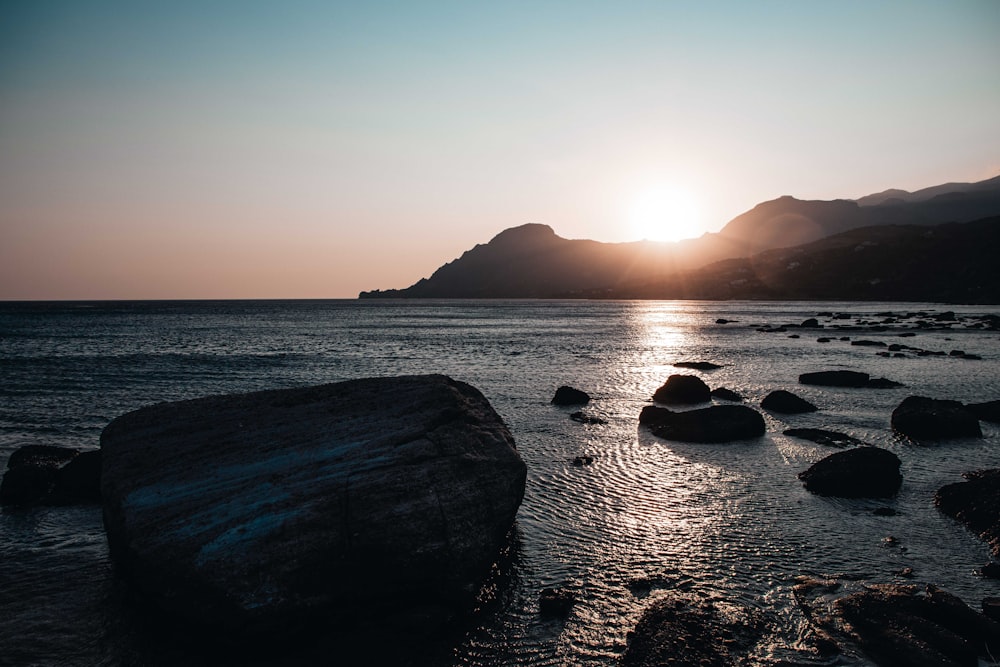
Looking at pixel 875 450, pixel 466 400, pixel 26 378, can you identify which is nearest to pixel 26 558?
pixel 466 400

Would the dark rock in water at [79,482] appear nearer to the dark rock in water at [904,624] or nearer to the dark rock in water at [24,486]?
the dark rock in water at [24,486]

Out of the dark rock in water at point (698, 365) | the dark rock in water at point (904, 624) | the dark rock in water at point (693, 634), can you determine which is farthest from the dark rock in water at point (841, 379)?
the dark rock in water at point (693, 634)

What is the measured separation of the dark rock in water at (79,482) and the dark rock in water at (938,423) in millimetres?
25863

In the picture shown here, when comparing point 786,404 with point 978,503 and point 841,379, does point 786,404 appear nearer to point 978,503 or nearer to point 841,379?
point 841,379

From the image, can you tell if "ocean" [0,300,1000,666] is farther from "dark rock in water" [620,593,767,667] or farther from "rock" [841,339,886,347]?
"rock" [841,339,886,347]

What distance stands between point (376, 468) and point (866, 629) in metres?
8.18

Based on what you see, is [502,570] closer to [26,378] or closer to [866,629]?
[866,629]

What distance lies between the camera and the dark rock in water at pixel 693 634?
8.28m

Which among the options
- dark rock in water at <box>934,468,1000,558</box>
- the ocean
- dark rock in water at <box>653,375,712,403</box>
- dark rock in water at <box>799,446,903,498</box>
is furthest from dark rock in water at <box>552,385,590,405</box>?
Result: dark rock in water at <box>934,468,1000,558</box>

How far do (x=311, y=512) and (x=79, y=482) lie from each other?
421 inches

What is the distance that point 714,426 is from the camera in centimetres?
2089

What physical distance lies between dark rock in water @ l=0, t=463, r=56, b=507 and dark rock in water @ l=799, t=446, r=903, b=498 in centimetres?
2054

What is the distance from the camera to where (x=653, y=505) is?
47.5 ft

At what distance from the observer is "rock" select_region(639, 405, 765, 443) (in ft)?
67.9
